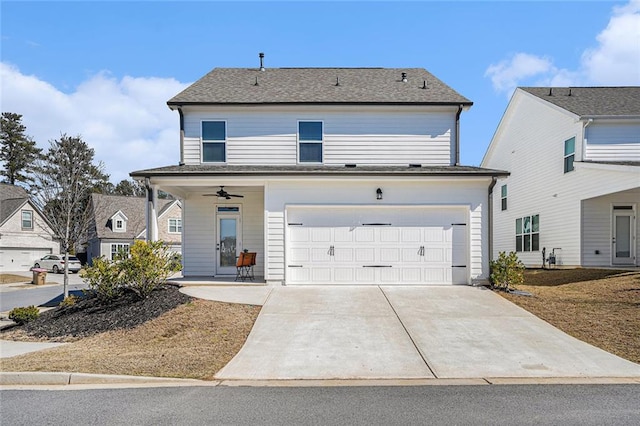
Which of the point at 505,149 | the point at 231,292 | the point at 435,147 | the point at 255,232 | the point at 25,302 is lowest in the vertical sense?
the point at 25,302

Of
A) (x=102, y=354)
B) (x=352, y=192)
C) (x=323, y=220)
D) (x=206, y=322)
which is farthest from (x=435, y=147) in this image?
(x=102, y=354)

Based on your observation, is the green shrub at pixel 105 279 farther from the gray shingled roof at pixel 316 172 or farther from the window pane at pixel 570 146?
the window pane at pixel 570 146

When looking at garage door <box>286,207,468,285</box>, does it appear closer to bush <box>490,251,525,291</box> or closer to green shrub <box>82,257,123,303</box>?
bush <box>490,251,525,291</box>

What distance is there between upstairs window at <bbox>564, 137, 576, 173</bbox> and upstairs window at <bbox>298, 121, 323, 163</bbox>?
34.6 feet

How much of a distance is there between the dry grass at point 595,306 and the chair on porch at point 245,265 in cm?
760

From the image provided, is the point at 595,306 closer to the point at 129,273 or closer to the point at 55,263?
the point at 129,273

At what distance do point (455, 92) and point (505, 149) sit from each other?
11.2 m

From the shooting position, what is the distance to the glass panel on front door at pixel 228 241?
1592 centimetres

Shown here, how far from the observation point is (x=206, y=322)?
32.9 ft

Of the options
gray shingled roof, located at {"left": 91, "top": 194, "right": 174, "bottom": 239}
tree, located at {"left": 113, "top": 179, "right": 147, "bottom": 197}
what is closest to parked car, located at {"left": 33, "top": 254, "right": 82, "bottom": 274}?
gray shingled roof, located at {"left": 91, "top": 194, "right": 174, "bottom": 239}

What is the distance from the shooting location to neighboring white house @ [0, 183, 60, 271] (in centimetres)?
3609

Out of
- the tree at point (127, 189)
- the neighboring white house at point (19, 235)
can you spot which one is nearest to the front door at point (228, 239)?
the neighboring white house at point (19, 235)

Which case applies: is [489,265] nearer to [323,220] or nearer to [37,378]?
[323,220]

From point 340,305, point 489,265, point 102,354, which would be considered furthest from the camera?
point 489,265
